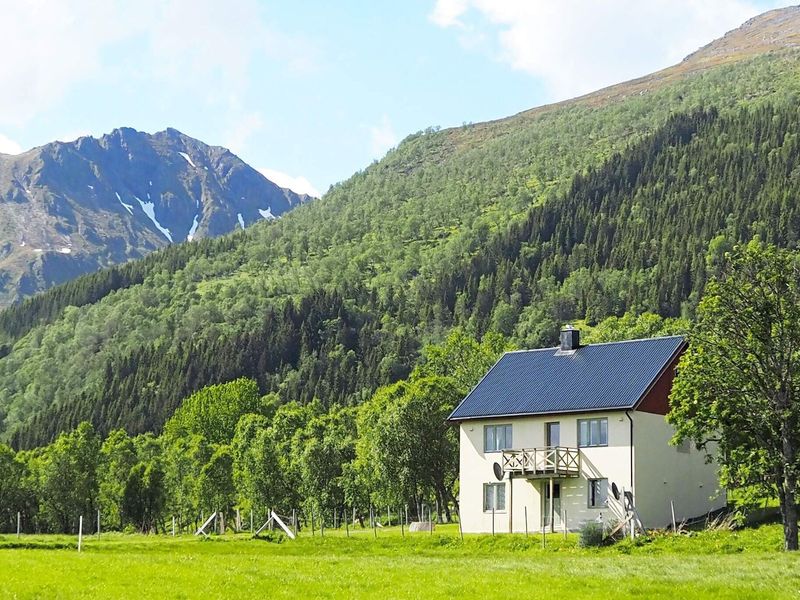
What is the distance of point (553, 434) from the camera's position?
62.9m

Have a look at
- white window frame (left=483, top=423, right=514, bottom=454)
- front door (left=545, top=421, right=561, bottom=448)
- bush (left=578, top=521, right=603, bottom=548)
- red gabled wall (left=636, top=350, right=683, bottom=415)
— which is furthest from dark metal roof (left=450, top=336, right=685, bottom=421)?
bush (left=578, top=521, right=603, bottom=548)

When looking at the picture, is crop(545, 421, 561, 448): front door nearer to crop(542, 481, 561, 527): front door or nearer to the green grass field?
crop(542, 481, 561, 527): front door

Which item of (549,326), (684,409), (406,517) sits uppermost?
(549,326)

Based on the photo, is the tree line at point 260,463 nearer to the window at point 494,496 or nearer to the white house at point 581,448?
the white house at point 581,448

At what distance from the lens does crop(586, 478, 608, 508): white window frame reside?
60.0m

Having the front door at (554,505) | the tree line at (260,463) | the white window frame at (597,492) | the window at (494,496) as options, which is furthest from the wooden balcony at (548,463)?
the tree line at (260,463)

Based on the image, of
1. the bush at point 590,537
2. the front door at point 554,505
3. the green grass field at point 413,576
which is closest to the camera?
the green grass field at point 413,576

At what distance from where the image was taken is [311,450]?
83.4 metres

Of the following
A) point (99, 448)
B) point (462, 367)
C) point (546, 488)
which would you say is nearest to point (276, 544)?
point (546, 488)

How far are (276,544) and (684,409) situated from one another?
22805 millimetres

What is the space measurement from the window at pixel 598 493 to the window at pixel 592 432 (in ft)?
6.79

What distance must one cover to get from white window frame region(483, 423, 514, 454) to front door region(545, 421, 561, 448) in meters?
2.45

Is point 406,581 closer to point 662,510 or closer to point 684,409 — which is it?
point 684,409

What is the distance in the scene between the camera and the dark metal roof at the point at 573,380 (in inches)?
2399
